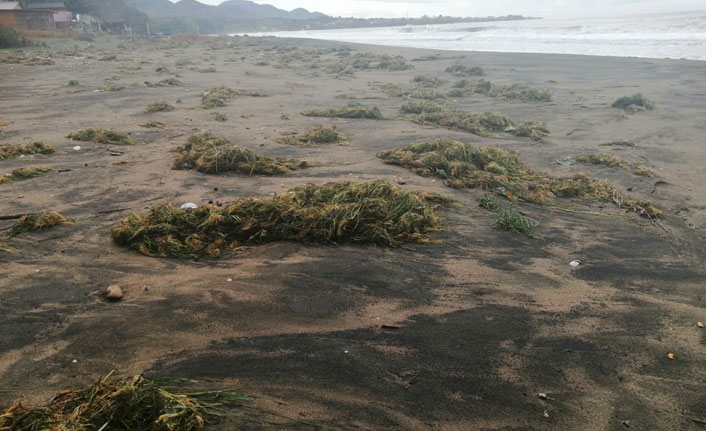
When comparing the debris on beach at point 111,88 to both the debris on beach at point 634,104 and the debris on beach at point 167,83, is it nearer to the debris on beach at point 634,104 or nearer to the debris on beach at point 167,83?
the debris on beach at point 167,83

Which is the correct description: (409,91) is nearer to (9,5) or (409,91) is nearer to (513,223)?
(513,223)

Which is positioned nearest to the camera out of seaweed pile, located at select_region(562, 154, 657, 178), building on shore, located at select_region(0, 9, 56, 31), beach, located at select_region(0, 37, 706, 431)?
beach, located at select_region(0, 37, 706, 431)

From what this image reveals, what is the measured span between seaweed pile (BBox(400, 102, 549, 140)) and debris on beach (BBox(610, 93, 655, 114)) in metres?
3.51

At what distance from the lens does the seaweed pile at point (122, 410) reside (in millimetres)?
2387

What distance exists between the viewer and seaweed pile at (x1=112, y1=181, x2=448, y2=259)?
186 inches

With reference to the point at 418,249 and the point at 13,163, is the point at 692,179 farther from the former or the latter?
the point at 13,163

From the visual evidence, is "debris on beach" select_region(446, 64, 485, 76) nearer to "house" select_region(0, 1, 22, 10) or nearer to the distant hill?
"house" select_region(0, 1, 22, 10)

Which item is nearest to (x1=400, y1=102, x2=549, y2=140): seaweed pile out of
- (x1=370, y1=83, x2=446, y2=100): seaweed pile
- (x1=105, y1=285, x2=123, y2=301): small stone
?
(x1=370, y1=83, x2=446, y2=100): seaweed pile

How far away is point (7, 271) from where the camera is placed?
159 inches

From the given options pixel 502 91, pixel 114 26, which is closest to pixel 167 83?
pixel 502 91

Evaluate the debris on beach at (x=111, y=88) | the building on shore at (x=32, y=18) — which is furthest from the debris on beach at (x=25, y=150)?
the building on shore at (x=32, y=18)

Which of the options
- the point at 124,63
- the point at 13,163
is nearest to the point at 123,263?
the point at 13,163

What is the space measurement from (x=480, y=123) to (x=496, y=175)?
4.65 metres

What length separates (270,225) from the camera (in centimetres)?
507
